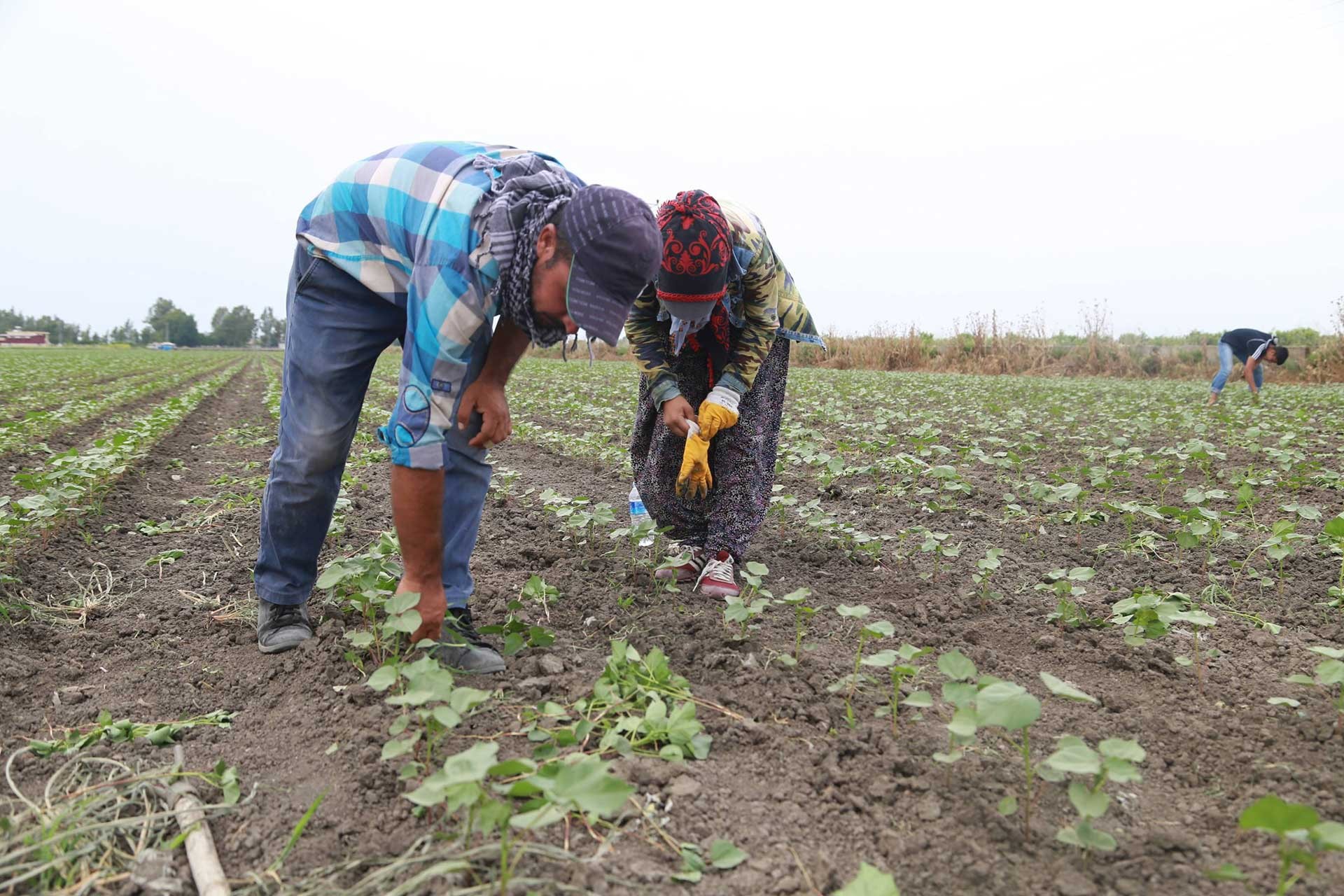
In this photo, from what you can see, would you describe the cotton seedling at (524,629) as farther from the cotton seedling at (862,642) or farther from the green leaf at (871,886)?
the green leaf at (871,886)

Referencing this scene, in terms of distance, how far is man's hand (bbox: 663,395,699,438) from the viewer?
2867 mm

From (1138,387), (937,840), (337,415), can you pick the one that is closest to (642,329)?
(337,415)

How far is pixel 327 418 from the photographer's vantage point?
220cm

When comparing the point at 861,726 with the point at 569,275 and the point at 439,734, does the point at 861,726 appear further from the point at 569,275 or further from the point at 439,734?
the point at 569,275

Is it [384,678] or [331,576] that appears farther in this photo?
[331,576]

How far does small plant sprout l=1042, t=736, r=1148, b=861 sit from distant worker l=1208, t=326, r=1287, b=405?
10.8 meters

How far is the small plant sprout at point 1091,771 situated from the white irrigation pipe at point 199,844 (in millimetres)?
1408

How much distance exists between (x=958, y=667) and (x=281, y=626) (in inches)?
73.2

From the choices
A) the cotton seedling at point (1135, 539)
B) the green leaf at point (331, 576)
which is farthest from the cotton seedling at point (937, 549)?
the green leaf at point (331, 576)

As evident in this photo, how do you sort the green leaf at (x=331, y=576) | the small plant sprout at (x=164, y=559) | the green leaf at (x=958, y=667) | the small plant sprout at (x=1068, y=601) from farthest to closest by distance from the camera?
the small plant sprout at (x=164, y=559) < the small plant sprout at (x=1068, y=601) < the green leaf at (x=331, y=576) < the green leaf at (x=958, y=667)

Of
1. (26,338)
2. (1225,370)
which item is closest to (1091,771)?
(1225,370)

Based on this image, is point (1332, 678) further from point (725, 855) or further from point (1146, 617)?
point (725, 855)

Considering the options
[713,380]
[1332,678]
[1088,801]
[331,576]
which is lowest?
[1088,801]

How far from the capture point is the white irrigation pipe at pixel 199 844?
1369 millimetres
